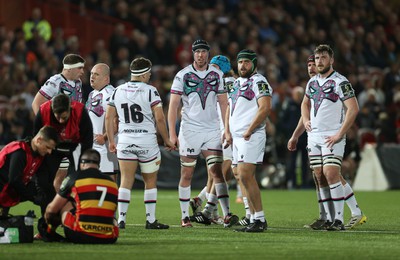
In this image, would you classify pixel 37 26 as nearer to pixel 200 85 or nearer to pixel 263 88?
pixel 200 85

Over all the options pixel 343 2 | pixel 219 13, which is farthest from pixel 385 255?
pixel 343 2

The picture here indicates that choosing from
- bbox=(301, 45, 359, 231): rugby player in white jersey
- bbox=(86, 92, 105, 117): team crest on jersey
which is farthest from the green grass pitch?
bbox=(86, 92, 105, 117): team crest on jersey

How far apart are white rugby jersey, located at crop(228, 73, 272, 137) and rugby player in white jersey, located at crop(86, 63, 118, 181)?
81.2 inches

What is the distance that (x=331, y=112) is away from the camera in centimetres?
1259

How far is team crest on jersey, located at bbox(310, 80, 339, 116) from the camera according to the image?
41.2ft

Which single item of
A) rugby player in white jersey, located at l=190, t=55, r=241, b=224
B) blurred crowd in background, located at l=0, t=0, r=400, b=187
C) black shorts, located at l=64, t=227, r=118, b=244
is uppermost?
blurred crowd in background, located at l=0, t=0, r=400, b=187

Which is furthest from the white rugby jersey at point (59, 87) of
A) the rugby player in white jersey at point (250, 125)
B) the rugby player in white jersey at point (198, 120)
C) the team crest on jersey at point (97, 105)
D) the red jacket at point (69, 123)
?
the rugby player in white jersey at point (250, 125)

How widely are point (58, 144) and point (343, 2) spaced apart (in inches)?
896

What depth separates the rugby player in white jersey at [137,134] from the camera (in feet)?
41.1

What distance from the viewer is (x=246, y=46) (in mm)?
27438

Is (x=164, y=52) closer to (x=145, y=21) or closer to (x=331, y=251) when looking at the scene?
(x=145, y=21)

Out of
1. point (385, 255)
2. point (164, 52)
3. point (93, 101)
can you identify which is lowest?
point (385, 255)

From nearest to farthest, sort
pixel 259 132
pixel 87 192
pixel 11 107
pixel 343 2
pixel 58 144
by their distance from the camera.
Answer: pixel 87 192 < pixel 58 144 < pixel 259 132 < pixel 11 107 < pixel 343 2

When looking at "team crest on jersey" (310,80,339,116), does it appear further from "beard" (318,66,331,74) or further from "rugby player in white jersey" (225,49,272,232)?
"rugby player in white jersey" (225,49,272,232)
